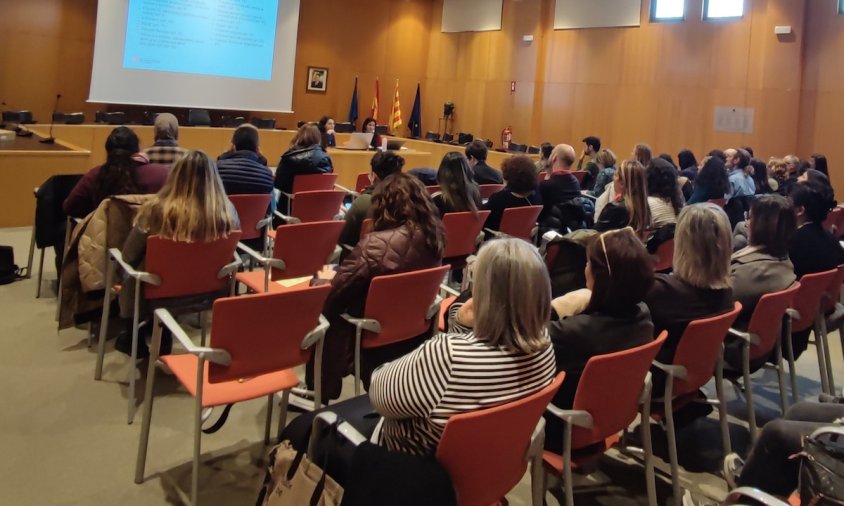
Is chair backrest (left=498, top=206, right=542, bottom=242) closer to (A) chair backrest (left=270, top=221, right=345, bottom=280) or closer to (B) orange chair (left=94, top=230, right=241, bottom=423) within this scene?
(A) chair backrest (left=270, top=221, right=345, bottom=280)

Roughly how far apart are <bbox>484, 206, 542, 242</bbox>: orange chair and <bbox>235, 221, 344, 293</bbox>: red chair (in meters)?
1.38

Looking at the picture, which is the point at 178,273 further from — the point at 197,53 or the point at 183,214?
the point at 197,53

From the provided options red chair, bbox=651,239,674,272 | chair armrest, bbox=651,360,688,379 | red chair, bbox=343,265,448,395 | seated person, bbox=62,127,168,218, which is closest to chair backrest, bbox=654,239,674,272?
red chair, bbox=651,239,674,272

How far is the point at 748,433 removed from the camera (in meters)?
3.42

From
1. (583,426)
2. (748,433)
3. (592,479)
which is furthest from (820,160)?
(583,426)

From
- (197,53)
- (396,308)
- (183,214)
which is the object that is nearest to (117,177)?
(183,214)

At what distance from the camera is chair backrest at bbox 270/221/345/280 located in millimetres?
3748

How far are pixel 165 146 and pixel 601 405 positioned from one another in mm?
3816

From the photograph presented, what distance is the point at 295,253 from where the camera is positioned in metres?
3.85

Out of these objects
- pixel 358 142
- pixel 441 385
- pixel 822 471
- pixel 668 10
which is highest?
pixel 668 10

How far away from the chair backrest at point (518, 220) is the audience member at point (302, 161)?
185cm

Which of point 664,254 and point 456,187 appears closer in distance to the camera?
point 664,254

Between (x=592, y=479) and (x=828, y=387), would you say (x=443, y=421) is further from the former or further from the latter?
(x=828, y=387)

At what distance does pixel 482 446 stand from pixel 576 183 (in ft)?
13.3
